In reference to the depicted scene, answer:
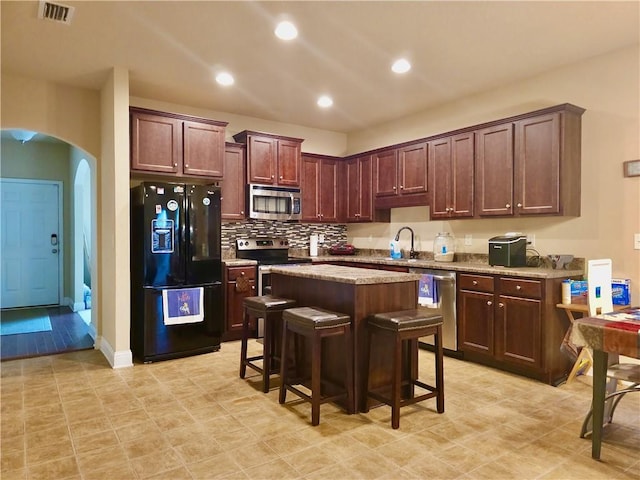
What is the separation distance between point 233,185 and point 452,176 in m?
2.55

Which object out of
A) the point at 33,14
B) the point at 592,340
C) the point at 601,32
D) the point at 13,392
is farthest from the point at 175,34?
the point at 592,340

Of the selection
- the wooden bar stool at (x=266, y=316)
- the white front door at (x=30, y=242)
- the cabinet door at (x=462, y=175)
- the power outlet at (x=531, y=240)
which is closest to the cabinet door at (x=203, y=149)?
the wooden bar stool at (x=266, y=316)

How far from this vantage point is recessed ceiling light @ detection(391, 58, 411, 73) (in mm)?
3746

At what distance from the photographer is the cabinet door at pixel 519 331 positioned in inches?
136

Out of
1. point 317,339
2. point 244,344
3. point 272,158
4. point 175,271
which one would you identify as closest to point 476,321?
point 317,339

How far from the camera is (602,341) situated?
2154mm

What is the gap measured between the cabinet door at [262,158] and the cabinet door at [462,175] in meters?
2.19

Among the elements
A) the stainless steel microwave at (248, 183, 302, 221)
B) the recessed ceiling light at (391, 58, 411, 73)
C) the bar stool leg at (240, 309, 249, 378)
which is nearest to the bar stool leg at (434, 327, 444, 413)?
the bar stool leg at (240, 309, 249, 378)

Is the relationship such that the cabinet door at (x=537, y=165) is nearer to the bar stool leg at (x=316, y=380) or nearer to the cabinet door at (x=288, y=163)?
the bar stool leg at (x=316, y=380)

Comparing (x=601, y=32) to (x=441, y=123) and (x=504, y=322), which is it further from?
(x=504, y=322)

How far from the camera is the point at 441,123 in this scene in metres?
5.04

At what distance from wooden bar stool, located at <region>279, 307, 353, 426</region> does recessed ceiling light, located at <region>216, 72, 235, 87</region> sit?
8.16 feet

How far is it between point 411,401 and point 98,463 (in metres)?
1.84

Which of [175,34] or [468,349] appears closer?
[175,34]
